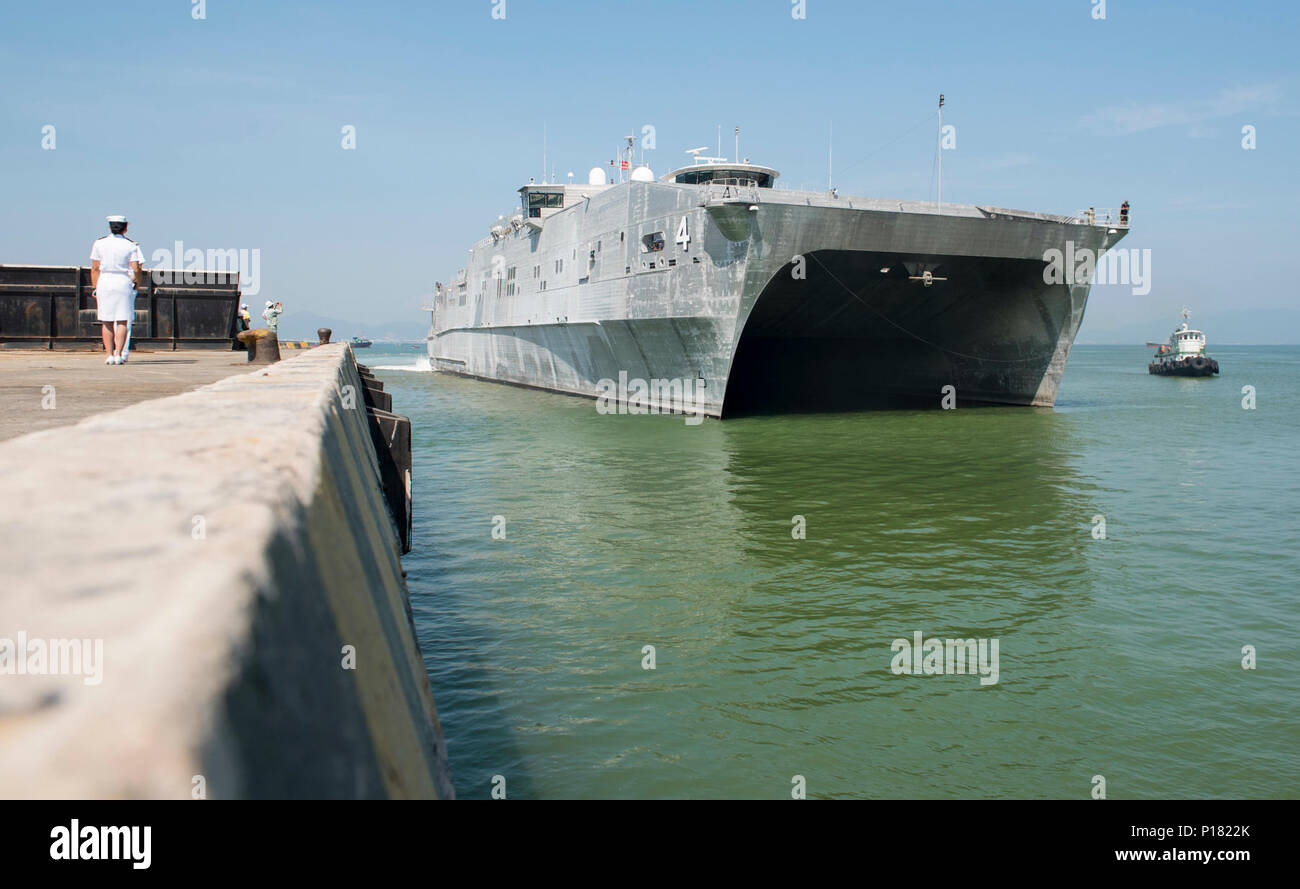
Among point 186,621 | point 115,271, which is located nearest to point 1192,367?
point 115,271

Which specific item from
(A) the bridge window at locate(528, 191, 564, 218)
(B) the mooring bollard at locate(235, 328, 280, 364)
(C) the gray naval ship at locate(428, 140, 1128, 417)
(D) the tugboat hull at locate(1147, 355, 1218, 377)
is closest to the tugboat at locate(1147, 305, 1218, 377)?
(D) the tugboat hull at locate(1147, 355, 1218, 377)

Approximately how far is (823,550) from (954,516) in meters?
3.19

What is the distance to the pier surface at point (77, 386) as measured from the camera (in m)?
6.39

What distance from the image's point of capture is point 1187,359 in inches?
2490

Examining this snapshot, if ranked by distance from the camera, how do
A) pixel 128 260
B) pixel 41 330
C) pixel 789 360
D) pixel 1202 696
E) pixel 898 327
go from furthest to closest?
pixel 789 360
pixel 898 327
pixel 41 330
pixel 128 260
pixel 1202 696

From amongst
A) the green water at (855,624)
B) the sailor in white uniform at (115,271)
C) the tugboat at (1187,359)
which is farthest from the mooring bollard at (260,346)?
the tugboat at (1187,359)

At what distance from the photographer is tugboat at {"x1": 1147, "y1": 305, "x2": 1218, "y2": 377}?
6266 centimetres

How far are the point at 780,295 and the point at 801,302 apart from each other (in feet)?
4.61

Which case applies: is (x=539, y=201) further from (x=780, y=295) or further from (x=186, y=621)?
(x=186, y=621)

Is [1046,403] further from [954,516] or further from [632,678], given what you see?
[632,678]

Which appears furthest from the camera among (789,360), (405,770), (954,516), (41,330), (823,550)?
(789,360)

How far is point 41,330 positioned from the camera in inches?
798
